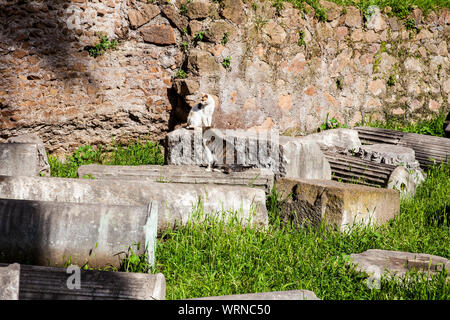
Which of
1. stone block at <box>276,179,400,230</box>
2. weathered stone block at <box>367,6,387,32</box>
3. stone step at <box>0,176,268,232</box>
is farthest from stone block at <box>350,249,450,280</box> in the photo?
weathered stone block at <box>367,6,387,32</box>

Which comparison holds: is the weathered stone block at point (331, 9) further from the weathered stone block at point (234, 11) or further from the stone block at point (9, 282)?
the stone block at point (9, 282)

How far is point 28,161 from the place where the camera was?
454 cm

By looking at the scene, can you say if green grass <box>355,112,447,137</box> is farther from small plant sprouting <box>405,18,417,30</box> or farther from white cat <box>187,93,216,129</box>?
white cat <box>187,93,216,129</box>

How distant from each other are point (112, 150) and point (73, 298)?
152 inches

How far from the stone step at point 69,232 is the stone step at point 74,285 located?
44 centimetres

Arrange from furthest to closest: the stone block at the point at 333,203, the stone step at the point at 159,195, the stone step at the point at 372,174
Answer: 1. the stone step at the point at 372,174
2. the stone block at the point at 333,203
3. the stone step at the point at 159,195

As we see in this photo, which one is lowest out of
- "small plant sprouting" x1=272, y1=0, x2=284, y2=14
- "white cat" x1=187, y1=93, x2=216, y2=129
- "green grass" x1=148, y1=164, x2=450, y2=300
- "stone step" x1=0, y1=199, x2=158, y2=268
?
"green grass" x1=148, y1=164, x2=450, y2=300

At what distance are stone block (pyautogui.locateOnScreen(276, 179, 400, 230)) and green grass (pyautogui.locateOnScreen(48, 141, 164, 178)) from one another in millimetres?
2075

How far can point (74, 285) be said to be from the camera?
253 cm

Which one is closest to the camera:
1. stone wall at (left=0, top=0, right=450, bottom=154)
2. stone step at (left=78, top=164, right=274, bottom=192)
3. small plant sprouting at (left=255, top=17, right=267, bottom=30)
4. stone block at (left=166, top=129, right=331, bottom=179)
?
stone step at (left=78, top=164, right=274, bottom=192)

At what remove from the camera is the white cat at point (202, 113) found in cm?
549

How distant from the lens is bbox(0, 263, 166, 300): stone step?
2.49 meters

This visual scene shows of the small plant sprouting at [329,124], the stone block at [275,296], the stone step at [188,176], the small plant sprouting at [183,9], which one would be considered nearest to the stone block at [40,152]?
the stone step at [188,176]
